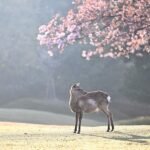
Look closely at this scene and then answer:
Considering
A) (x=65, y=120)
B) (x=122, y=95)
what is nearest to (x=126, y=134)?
(x=65, y=120)

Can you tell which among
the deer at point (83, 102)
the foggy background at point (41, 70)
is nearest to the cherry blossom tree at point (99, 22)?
the deer at point (83, 102)

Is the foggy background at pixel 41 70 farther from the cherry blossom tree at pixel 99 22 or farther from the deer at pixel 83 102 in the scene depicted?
the cherry blossom tree at pixel 99 22

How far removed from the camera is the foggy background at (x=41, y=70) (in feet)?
179

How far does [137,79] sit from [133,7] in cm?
3146

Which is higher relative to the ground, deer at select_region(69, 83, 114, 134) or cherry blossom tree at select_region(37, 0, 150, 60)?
cherry blossom tree at select_region(37, 0, 150, 60)

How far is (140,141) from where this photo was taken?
1770 centimetres

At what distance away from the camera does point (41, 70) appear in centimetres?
5931

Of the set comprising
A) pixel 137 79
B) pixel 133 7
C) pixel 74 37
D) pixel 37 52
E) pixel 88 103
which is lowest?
pixel 88 103

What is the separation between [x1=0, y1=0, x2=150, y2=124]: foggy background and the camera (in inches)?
2149

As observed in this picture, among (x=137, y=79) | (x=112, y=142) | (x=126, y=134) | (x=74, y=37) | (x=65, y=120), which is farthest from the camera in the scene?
(x=137, y=79)

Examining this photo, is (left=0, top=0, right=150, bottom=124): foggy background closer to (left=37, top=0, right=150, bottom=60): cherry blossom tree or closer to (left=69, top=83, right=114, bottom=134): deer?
(left=69, top=83, right=114, bottom=134): deer

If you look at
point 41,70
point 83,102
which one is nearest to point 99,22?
point 83,102

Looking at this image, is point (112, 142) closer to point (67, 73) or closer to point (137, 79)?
point (137, 79)

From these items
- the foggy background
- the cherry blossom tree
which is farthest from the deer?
the foggy background
